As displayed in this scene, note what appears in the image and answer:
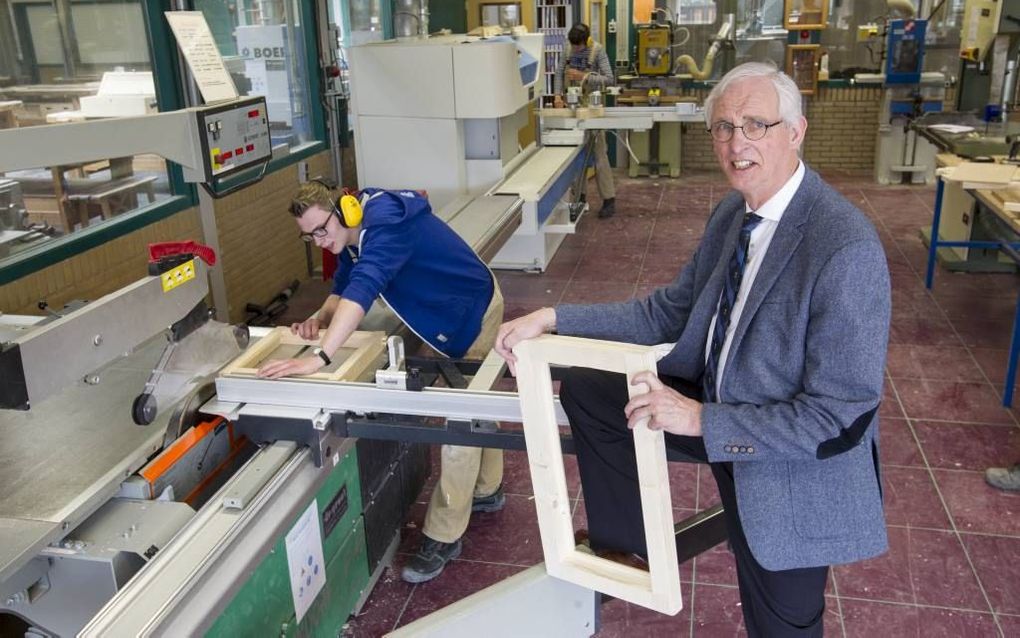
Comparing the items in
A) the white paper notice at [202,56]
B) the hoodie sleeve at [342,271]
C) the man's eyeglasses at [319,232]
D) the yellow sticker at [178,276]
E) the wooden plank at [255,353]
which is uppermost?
the white paper notice at [202,56]

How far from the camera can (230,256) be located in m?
5.28

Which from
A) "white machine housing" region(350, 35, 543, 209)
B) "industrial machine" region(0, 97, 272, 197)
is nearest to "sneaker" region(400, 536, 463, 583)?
"industrial machine" region(0, 97, 272, 197)

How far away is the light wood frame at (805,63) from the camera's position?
925 centimetres

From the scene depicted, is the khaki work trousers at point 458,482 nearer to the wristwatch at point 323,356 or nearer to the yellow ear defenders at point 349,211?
the yellow ear defenders at point 349,211

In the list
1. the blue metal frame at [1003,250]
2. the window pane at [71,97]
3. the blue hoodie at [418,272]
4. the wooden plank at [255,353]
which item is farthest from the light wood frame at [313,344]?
the blue metal frame at [1003,250]

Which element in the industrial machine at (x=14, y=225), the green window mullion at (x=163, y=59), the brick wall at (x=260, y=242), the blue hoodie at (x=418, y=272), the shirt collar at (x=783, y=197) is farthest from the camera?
the brick wall at (x=260, y=242)

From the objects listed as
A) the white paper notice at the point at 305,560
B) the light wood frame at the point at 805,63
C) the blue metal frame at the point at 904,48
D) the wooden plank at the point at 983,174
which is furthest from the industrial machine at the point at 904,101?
the white paper notice at the point at 305,560

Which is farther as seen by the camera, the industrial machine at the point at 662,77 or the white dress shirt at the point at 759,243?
the industrial machine at the point at 662,77

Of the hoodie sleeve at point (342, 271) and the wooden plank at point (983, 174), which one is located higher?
the hoodie sleeve at point (342, 271)

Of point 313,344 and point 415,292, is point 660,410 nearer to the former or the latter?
point 313,344

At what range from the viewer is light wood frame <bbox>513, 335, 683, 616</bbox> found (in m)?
1.66

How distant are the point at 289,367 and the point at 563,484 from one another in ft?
2.48

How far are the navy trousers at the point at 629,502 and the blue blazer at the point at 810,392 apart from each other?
4.6 inches

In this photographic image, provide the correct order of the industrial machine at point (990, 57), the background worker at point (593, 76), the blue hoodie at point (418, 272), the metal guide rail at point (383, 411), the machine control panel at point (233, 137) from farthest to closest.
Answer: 1. the background worker at point (593, 76)
2. the industrial machine at point (990, 57)
3. the blue hoodie at point (418, 272)
4. the machine control panel at point (233, 137)
5. the metal guide rail at point (383, 411)
